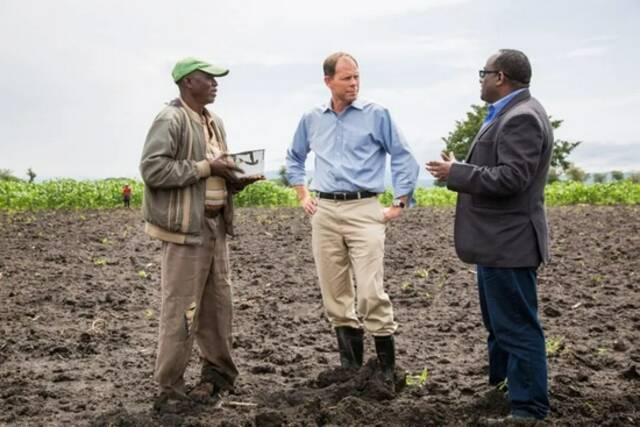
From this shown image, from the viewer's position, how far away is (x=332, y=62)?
5.04 m

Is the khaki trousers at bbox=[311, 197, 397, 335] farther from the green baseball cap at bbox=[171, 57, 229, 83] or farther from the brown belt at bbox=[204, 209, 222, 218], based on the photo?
the green baseball cap at bbox=[171, 57, 229, 83]

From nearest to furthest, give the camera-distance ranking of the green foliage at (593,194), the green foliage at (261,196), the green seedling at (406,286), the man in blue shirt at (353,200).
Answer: the man in blue shirt at (353,200)
the green seedling at (406,286)
the green foliage at (261,196)
the green foliage at (593,194)

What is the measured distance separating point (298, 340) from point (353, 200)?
198 centimetres

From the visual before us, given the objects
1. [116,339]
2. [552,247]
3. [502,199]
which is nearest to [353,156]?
[502,199]

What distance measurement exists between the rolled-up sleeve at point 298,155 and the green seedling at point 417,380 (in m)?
1.50

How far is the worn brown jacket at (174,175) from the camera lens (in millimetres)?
4371

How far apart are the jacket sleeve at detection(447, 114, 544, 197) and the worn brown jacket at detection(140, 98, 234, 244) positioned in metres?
1.49

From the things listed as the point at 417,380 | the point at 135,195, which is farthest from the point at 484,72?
the point at 135,195

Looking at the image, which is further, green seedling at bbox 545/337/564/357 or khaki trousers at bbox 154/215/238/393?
green seedling at bbox 545/337/564/357

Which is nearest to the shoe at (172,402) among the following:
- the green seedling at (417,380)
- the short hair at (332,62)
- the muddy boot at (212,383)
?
the muddy boot at (212,383)

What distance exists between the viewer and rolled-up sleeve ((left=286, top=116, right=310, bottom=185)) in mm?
5469

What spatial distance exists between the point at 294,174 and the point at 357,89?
32.3 inches

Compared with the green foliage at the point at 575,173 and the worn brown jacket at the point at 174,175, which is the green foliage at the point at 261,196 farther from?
the green foliage at the point at 575,173

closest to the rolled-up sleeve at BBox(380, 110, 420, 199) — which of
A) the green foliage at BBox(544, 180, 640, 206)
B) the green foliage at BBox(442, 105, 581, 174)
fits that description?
the green foliage at BBox(544, 180, 640, 206)
